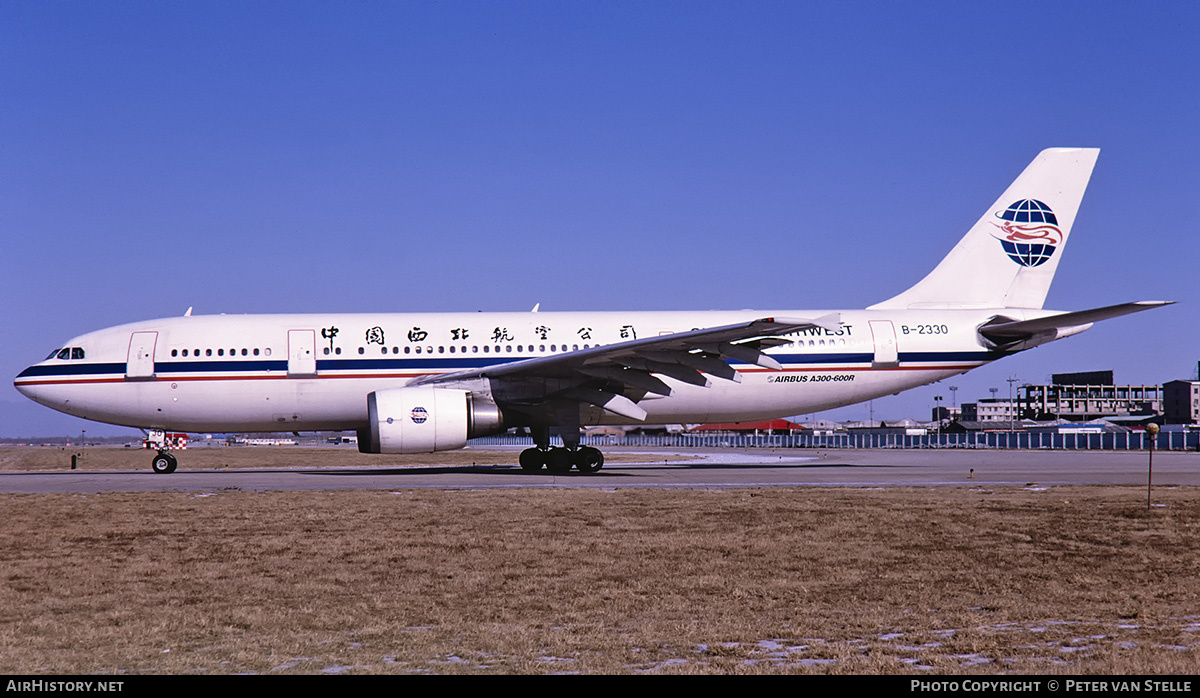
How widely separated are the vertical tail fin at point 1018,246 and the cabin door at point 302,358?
581 inches

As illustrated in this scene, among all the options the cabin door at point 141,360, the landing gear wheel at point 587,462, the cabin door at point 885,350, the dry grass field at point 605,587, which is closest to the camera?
the dry grass field at point 605,587

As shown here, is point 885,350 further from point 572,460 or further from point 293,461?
point 293,461

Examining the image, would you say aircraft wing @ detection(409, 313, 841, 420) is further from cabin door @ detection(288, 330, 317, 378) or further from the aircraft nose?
the aircraft nose

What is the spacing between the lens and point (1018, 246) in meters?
A: 26.8

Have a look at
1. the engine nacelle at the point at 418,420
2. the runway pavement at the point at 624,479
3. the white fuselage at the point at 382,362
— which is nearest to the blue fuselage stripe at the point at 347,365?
the white fuselage at the point at 382,362

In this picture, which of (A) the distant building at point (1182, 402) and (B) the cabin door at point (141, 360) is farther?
(A) the distant building at point (1182, 402)

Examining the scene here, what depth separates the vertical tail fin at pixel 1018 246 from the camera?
26.7 metres

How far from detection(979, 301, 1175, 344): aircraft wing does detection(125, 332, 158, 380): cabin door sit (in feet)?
66.9

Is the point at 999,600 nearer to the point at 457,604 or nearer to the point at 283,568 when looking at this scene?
the point at 457,604

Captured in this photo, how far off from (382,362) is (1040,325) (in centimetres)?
1604

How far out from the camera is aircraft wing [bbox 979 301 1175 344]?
2339cm

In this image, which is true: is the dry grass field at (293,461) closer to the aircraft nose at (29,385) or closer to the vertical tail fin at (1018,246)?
the aircraft nose at (29,385)

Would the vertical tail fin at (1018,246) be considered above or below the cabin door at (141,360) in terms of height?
above

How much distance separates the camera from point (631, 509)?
44.9 feet
